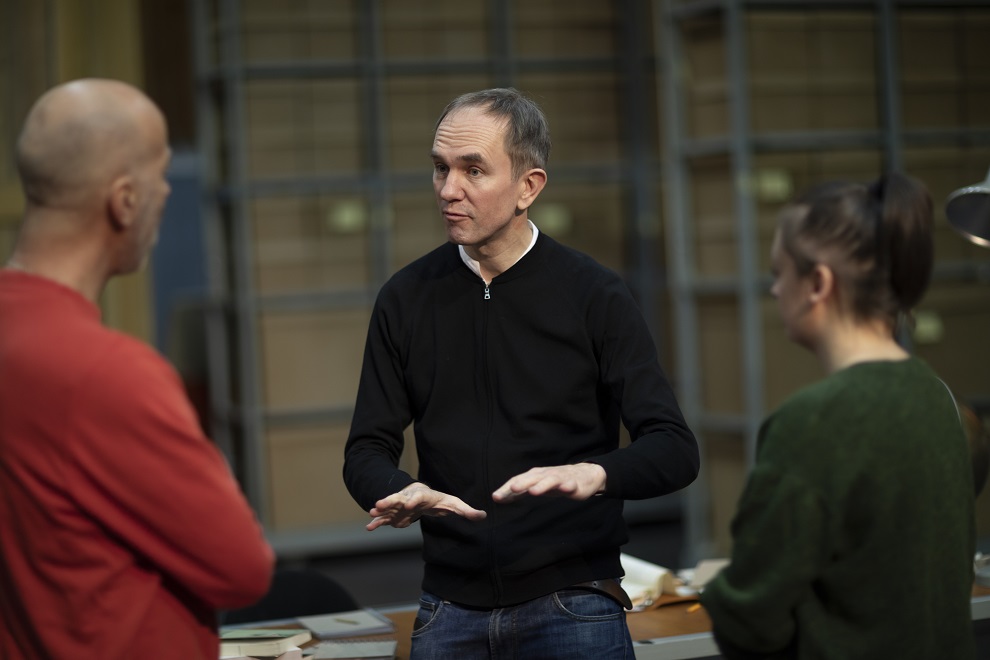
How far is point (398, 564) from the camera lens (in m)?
6.29

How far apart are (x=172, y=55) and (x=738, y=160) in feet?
18.5

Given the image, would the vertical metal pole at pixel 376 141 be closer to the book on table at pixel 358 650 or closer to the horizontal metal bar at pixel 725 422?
the horizontal metal bar at pixel 725 422

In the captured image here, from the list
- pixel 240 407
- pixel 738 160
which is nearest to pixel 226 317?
pixel 240 407

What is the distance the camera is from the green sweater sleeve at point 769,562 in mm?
1503

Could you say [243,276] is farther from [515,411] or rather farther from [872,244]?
[872,244]

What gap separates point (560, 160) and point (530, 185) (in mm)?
4315

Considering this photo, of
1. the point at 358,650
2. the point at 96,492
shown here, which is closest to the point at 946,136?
the point at 358,650

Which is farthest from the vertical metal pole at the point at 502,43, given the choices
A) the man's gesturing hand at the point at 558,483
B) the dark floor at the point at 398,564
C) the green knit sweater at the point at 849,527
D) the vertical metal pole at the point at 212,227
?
the green knit sweater at the point at 849,527

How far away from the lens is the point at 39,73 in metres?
6.04

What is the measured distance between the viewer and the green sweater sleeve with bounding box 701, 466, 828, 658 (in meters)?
1.50

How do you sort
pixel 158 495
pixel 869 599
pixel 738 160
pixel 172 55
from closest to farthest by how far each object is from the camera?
pixel 158 495, pixel 869 599, pixel 738 160, pixel 172 55

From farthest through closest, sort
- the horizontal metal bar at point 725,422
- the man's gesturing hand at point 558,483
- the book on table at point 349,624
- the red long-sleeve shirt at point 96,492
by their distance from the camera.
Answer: the horizontal metal bar at point 725,422
the book on table at point 349,624
the man's gesturing hand at point 558,483
the red long-sleeve shirt at point 96,492

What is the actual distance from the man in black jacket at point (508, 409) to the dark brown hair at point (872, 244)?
1.75 feet

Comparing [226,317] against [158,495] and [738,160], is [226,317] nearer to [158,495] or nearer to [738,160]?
[738,160]
